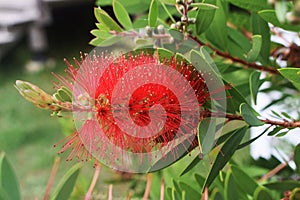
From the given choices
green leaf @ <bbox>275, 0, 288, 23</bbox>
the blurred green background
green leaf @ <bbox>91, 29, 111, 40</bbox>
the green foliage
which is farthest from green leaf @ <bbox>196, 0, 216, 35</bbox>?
the blurred green background

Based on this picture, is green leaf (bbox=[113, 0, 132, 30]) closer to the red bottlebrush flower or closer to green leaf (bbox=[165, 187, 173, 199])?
the red bottlebrush flower

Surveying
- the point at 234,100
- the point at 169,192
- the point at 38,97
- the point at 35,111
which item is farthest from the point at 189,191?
the point at 35,111

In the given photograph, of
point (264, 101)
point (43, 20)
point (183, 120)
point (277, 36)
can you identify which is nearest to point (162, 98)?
point (183, 120)

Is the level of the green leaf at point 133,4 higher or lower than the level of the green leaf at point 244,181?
higher

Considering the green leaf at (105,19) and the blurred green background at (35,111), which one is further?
the blurred green background at (35,111)

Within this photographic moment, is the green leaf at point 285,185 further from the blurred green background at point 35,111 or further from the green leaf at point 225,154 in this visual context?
the blurred green background at point 35,111

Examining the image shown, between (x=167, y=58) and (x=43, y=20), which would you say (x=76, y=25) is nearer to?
(x=43, y=20)

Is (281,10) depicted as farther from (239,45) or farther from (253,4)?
(239,45)


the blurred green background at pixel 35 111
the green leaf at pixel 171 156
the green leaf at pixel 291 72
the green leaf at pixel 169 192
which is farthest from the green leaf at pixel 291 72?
the blurred green background at pixel 35 111
